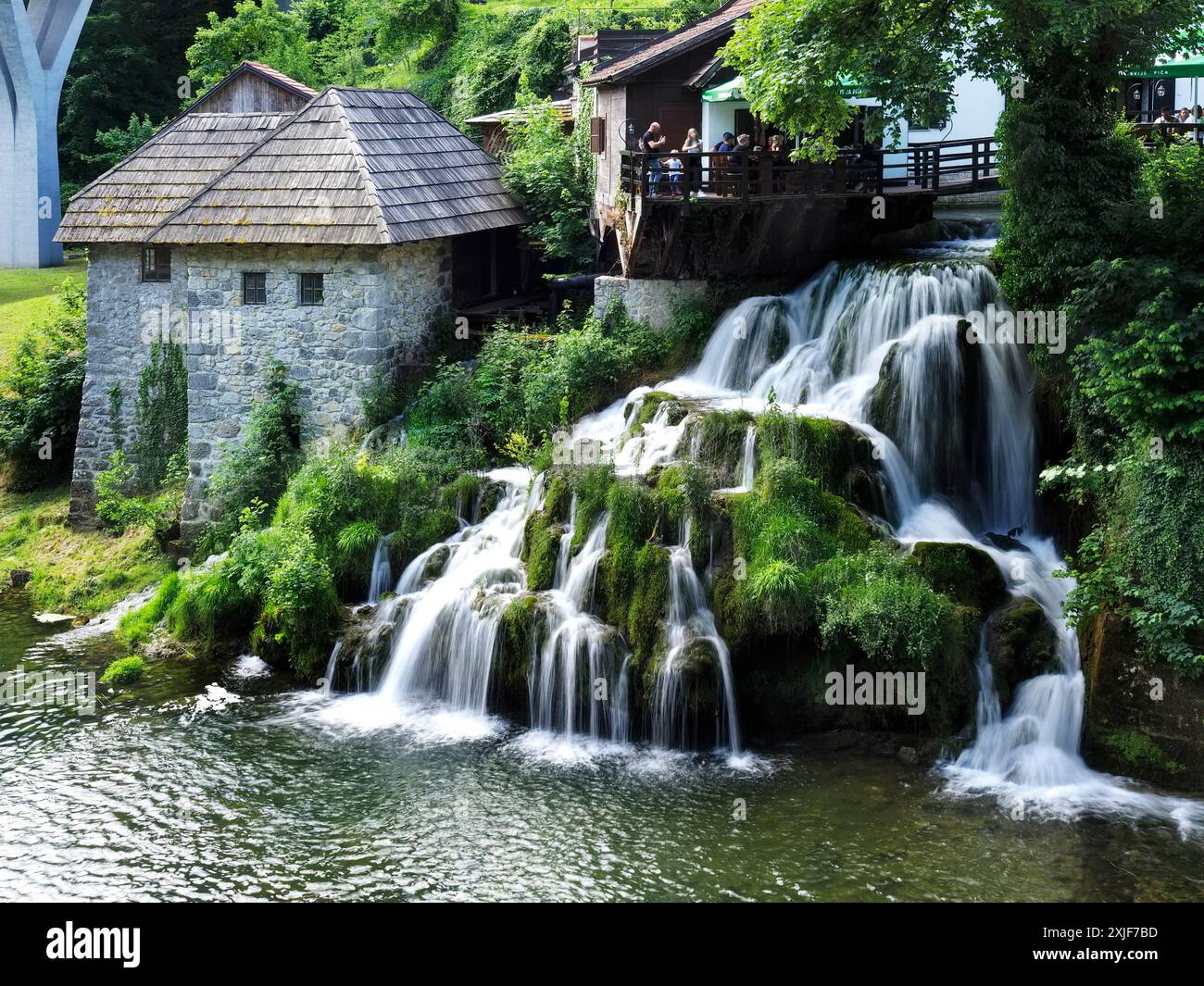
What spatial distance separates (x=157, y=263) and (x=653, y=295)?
872 cm

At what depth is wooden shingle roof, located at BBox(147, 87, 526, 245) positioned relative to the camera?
78.3 ft

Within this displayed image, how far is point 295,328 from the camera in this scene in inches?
967

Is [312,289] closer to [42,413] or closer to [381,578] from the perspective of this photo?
[381,578]

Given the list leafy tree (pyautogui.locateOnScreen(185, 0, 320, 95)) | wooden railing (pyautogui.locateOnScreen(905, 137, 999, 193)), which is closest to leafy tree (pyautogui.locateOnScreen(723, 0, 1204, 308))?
wooden railing (pyautogui.locateOnScreen(905, 137, 999, 193))

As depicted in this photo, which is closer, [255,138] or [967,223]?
[967,223]

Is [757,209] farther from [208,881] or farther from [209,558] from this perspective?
[208,881]

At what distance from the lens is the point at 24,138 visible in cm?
3803

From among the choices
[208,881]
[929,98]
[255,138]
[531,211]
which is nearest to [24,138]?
[255,138]

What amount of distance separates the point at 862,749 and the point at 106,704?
31.2 feet

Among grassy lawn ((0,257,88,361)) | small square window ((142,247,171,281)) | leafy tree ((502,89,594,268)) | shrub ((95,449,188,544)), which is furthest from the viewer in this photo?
grassy lawn ((0,257,88,361))

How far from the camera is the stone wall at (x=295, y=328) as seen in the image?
24297 millimetres

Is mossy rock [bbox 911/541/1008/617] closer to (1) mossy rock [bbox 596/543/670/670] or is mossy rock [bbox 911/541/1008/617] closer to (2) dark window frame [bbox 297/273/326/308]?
(1) mossy rock [bbox 596/543/670/670]

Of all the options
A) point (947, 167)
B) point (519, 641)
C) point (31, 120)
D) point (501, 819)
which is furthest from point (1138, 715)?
point (31, 120)

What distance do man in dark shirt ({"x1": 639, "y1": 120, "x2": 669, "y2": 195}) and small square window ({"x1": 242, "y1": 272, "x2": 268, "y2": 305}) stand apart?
6347mm
